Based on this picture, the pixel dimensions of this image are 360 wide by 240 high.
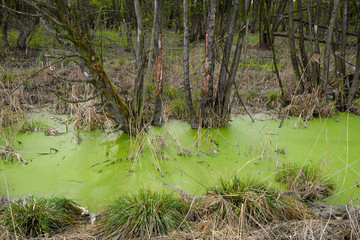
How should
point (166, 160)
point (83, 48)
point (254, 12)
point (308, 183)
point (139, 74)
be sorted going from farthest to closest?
1. point (254, 12)
2. point (139, 74)
3. point (166, 160)
4. point (83, 48)
5. point (308, 183)

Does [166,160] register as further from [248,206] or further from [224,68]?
[224,68]

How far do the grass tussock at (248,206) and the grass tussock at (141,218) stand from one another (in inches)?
10.7

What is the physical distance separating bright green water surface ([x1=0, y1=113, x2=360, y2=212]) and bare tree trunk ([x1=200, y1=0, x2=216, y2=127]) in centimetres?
31

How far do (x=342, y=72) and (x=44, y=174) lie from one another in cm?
454

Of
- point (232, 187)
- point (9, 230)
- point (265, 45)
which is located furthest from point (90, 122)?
point (265, 45)

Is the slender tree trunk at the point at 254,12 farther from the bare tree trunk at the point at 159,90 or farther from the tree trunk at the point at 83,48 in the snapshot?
the tree trunk at the point at 83,48

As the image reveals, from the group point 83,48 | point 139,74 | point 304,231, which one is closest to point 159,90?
point 139,74


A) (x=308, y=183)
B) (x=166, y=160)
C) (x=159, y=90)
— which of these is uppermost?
(x=159, y=90)

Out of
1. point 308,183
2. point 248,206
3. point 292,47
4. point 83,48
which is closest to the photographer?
point 248,206

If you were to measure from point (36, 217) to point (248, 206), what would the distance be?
1.57 metres

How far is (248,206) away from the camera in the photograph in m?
2.33

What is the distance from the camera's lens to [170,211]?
2.25 meters

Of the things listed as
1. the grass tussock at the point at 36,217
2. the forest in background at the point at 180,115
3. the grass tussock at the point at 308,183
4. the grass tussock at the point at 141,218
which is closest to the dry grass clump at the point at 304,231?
the forest in background at the point at 180,115

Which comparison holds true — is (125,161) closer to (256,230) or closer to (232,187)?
(232,187)
